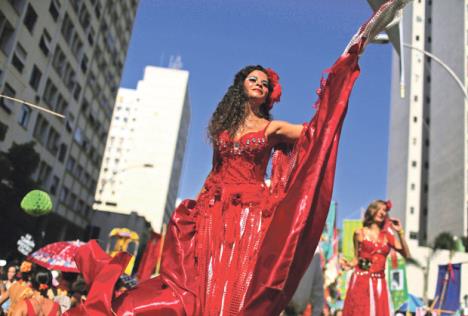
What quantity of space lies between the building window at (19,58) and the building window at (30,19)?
141cm

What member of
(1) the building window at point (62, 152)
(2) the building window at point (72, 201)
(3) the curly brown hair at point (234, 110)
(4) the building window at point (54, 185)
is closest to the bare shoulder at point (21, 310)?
(3) the curly brown hair at point (234, 110)

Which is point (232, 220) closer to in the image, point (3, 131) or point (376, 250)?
point (376, 250)

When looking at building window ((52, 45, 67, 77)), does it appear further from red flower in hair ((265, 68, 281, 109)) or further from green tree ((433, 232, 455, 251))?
green tree ((433, 232, 455, 251))

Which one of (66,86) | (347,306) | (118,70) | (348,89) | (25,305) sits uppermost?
(118,70)

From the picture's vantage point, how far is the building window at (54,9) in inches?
1193

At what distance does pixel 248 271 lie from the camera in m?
2.62

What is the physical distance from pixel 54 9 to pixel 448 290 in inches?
1032

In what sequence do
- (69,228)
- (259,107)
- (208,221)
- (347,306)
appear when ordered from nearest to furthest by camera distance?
(208,221) < (259,107) < (347,306) < (69,228)

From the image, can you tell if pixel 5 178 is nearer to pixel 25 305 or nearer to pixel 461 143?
pixel 25 305

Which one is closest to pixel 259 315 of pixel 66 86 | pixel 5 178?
pixel 5 178

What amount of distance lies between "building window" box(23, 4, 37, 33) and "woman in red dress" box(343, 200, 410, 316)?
25.2 metres

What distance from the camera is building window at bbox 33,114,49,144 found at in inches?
1232

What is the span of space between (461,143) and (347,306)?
2404 inches

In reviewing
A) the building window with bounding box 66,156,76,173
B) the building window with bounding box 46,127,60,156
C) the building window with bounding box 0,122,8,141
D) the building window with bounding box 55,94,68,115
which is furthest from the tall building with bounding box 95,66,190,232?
the building window with bounding box 0,122,8,141
